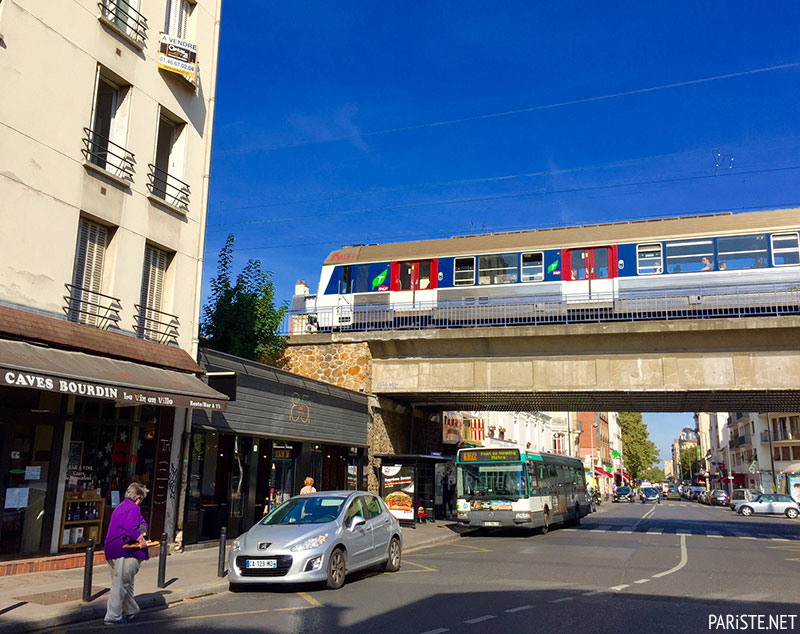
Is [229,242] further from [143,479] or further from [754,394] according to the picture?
[754,394]

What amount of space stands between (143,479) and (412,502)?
1079cm

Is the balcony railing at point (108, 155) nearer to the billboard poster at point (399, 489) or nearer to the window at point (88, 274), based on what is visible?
the window at point (88, 274)

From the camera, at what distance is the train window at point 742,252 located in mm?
22562

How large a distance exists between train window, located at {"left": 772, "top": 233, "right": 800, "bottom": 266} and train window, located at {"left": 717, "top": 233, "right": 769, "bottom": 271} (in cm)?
29

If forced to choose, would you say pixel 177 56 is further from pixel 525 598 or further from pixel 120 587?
pixel 525 598

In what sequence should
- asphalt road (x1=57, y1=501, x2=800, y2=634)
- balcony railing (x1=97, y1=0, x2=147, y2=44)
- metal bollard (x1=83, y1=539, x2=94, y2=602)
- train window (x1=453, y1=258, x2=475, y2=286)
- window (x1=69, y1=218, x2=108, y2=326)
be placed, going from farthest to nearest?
train window (x1=453, y1=258, x2=475, y2=286)
balcony railing (x1=97, y1=0, x2=147, y2=44)
window (x1=69, y1=218, x2=108, y2=326)
metal bollard (x1=83, y1=539, x2=94, y2=602)
asphalt road (x1=57, y1=501, x2=800, y2=634)

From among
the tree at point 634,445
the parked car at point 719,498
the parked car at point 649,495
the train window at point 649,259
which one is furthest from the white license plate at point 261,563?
the tree at point 634,445

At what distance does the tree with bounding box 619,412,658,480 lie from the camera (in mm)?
119438

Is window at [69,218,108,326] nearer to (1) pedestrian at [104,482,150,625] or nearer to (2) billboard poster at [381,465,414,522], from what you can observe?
(1) pedestrian at [104,482,150,625]

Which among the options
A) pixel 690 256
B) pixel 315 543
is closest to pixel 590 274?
pixel 690 256

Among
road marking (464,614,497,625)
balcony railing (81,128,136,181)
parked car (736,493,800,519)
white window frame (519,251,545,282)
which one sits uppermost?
white window frame (519,251,545,282)

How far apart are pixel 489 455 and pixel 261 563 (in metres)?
13.2

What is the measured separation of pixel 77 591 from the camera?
9828 mm

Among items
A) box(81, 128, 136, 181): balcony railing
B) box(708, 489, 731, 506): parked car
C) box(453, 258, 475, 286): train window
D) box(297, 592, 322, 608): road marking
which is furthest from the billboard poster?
box(708, 489, 731, 506): parked car
